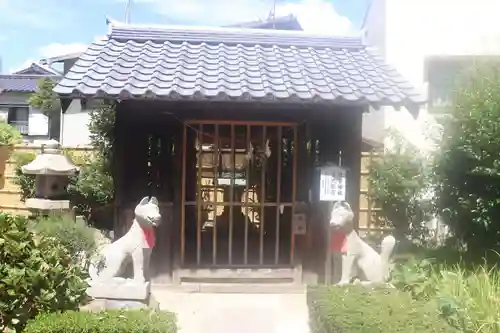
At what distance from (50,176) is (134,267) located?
5.24m

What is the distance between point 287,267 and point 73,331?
4.17 meters

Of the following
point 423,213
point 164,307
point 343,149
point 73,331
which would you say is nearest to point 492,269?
point 343,149

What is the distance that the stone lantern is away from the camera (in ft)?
34.9

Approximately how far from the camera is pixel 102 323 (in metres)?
4.62

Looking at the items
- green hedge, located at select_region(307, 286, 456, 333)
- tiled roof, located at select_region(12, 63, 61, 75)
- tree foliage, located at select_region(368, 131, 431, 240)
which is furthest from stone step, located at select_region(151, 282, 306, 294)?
tiled roof, located at select_region(12, 63, 61, 75)

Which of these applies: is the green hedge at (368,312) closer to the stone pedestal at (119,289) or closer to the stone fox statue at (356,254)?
the stone fox statue at (356,254)

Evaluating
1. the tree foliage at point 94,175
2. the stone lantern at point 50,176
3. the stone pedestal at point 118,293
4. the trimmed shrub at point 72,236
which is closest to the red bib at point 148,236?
the stone pedestal at point 118,293

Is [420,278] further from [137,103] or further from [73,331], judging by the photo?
[137,103]

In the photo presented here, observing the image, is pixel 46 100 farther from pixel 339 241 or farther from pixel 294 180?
pixel 339 241

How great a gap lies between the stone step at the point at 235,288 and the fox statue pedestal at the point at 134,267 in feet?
4.35

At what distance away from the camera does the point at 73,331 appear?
4.55 m

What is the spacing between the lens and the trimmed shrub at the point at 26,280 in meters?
4.95

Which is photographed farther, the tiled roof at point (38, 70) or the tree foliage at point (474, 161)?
the tiled roof at point (38, 70)

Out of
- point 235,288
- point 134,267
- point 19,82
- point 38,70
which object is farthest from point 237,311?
point 38,70
